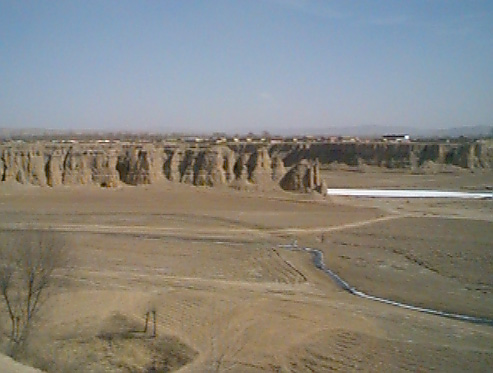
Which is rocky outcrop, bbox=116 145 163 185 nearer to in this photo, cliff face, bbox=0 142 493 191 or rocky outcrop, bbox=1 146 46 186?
cliff face, bbox=0 142 493 191

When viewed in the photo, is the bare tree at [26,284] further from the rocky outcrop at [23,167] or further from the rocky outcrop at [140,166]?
the rocky outcrop at [23,167]

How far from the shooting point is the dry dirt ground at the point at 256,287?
1202 centimetres

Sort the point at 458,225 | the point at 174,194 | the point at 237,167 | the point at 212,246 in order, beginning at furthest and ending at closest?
1. the point at 237,167
2. the point at 174,194
3. the point at 458,225
4. the point at 212,246

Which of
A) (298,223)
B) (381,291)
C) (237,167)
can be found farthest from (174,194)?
(381,291)

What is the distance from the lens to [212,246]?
77.8 ft

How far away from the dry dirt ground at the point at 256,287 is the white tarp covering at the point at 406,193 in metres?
12.0

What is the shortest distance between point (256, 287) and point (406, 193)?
35225 mm

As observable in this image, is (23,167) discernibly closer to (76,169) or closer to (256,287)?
(76,169)

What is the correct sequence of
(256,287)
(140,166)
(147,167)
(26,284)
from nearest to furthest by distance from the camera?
(26,284)
(256,287)
(147,167)
(140,166)

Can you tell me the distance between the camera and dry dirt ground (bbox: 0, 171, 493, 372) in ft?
39.4

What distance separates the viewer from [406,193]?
49.1 meters

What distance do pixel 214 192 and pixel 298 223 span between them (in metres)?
10.0

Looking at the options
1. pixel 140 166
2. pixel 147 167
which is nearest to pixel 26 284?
pixel 147 167

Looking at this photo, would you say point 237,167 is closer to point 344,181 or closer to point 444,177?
point 344,181
